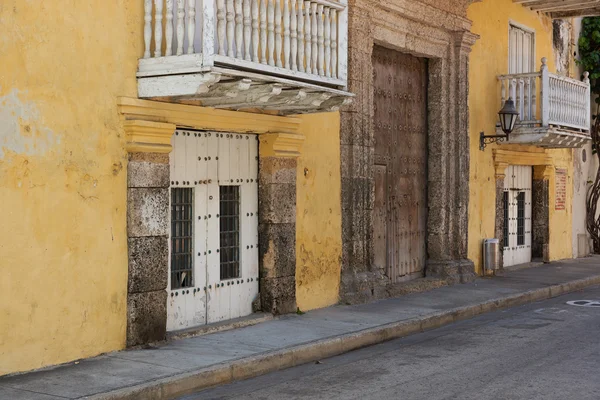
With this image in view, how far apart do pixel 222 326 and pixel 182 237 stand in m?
1.07

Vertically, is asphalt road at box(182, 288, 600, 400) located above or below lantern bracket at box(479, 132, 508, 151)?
below

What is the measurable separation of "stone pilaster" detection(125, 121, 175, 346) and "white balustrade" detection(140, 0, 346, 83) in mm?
859

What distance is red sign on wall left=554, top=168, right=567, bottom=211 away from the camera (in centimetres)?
1800

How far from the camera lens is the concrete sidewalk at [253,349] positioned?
261 inches

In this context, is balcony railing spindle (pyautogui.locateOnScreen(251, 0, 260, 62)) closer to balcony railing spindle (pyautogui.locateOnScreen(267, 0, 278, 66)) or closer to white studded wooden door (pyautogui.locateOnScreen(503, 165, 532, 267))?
balcony railing spindle (pyautogui.locateOnScreen(267, 0, 278, 66))

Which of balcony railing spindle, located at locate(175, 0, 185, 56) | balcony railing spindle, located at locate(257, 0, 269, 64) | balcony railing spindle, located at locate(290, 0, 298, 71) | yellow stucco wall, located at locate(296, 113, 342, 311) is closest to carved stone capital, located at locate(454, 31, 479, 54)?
yellow stucco wall, located at locate(296, 113, 342, 311)

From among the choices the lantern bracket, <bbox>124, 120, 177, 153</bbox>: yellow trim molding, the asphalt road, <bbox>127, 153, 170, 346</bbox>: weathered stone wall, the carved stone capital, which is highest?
the carved stone capital

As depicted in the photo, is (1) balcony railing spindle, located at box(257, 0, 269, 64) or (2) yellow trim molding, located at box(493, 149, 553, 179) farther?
(2) yellow trim molding, located at box(493, 149, 553, 179)

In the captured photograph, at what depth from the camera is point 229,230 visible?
9.78 metres

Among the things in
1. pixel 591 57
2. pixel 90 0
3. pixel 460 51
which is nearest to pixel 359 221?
pixel 460 51

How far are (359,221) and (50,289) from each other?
5234 mm

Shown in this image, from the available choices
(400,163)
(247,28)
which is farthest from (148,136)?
(400,163)

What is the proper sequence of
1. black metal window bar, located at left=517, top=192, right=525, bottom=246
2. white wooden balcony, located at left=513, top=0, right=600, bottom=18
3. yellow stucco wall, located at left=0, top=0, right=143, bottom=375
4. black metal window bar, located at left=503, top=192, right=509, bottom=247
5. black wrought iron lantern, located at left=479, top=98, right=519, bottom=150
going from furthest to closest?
black metal window bar, located at left=517, top=192, right=525, bottom=246 < white wooden balcony, located at left=513, top=0, right=600, bottom=18 < black metal window bar, located at left=503, top=192, right=509, bottom=247 < black wrought iron lantern, located at left=479, top=98, right=519, bottom=150 < yellow stucco wall, located at left=0, top=0, right=143, bottom=375

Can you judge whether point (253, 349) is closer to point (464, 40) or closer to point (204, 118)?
point (204, 118)
